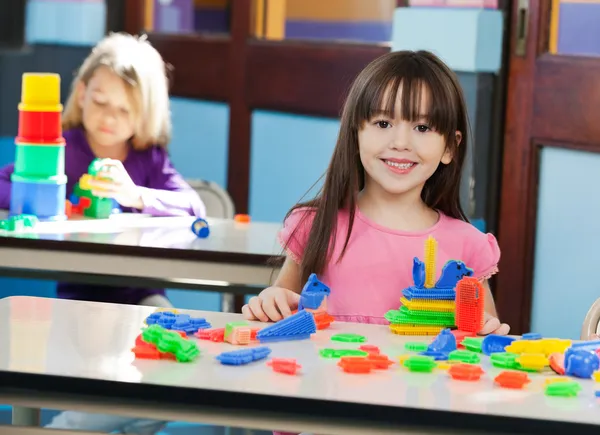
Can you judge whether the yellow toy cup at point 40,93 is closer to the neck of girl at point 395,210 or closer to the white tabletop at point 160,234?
the white tabletop at point 160,234

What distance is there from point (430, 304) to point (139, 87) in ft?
5.32

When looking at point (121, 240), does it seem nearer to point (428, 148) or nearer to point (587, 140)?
point (428, 148)

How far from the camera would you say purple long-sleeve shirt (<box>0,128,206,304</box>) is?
297cm

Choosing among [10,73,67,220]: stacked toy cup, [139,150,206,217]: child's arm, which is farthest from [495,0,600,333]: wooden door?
[10,73,67,220]: stacked toy cup

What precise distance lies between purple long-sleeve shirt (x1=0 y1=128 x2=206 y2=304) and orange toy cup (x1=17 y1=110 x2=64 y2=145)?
259mm

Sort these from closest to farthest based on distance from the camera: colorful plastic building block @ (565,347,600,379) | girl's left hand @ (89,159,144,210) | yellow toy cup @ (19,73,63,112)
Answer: colorful plastic building block @ (565,347,600,379) < yellow toy cup @ (19,73,63,112) < girl's left hand @ (89,159,144,210)

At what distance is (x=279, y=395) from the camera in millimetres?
1388

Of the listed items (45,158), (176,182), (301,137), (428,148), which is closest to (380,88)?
(428,148)

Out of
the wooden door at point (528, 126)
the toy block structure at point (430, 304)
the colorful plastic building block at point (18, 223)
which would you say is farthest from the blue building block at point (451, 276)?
the wooden door at point (528, 126)

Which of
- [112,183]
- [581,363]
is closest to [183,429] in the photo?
[112,183]

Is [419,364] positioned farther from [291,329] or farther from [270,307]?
[270,307]

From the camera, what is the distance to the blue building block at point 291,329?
1.73 m

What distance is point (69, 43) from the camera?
4398 mm

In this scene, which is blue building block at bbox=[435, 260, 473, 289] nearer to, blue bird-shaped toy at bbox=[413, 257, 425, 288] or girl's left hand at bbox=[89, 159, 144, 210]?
blue bird-shaped toy at bbox=[413, 257, 425, 288]
